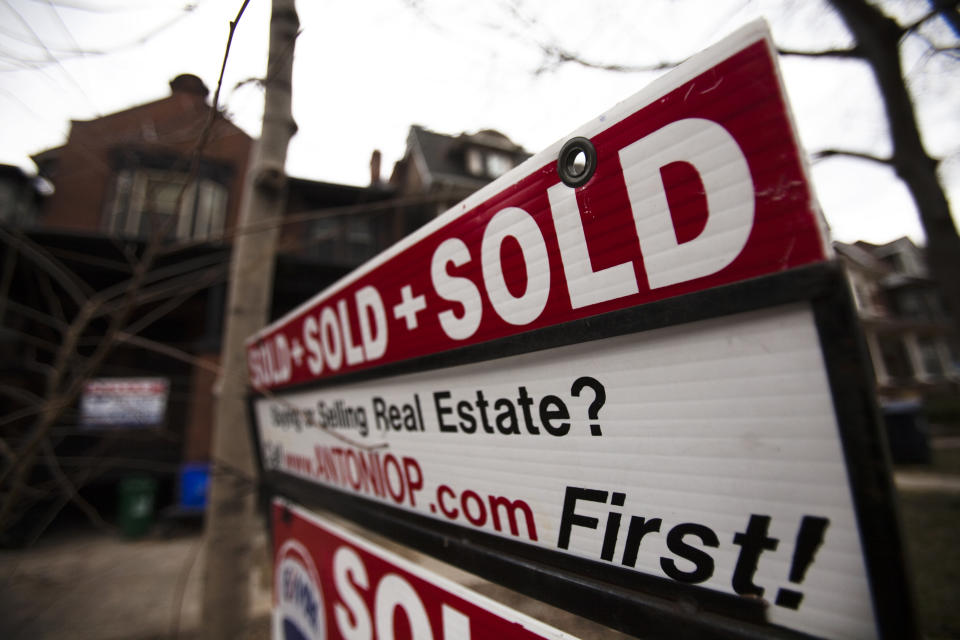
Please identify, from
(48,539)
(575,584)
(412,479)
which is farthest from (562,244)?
(48,539)

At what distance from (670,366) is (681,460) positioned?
0.14 meters

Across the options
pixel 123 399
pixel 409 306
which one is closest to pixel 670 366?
pixel 409 306

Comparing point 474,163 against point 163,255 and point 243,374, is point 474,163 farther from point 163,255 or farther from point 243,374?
point 243,374

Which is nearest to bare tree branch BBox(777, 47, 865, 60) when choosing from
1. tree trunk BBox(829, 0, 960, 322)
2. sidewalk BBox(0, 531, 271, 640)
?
tree trunk BBox(829, 0, 960, 322)

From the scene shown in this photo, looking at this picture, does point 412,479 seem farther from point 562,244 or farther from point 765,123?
point 765,123

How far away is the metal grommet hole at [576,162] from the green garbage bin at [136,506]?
30.2 ft

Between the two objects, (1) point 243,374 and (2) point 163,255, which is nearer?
(1) point 243,374

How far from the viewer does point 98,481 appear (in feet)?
25.6

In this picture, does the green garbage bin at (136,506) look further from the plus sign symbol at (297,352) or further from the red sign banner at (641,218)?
the red sign banner at (641,218)

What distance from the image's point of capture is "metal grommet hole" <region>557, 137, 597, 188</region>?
72 cm

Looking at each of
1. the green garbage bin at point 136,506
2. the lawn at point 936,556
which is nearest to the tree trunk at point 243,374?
the lawn at point 936,556

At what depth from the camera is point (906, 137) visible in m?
3.82

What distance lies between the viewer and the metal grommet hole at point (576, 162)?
2.36 ft

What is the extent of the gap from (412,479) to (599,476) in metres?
0.63
